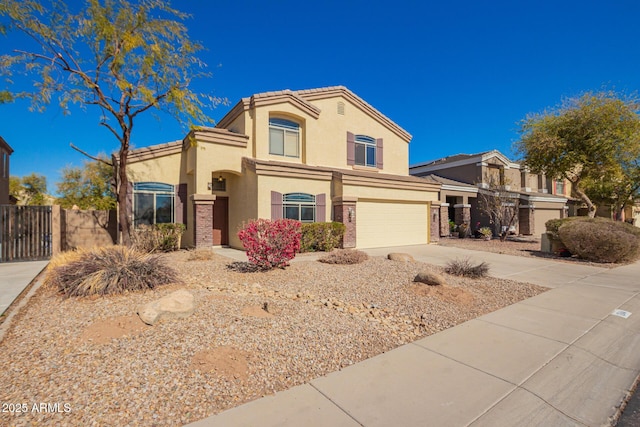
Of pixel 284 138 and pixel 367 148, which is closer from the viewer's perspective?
pixel 284 138

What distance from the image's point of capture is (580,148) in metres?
18.5

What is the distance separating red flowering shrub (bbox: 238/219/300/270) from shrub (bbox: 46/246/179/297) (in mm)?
2146

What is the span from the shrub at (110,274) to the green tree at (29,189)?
115 feet

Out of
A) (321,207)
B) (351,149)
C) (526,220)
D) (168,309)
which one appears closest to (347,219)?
(321,207)

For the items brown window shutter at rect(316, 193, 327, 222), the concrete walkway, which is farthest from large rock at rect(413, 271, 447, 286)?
brown window shutter at rect(316, 193, 327, 222)

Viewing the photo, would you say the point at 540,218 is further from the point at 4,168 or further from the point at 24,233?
the point at 4,168

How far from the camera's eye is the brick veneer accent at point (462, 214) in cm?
2352

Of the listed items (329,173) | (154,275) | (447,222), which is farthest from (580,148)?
(154,275)

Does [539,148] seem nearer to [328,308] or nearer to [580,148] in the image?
[580,148]

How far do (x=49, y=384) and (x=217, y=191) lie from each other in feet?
43.2

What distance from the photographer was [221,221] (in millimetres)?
15781

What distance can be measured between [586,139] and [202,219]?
2172cm

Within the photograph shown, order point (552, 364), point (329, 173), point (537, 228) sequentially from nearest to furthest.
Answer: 1. point (552, 364)
2. point (329, 173)
3. point (537, 228)

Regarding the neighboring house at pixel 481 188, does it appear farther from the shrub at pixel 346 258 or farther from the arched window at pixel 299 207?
the shrub at pixel 346 258
